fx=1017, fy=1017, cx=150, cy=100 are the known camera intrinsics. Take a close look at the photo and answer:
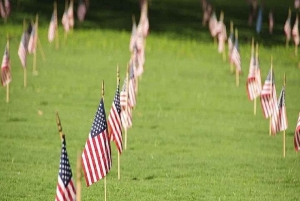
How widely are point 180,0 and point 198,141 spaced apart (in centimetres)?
3570

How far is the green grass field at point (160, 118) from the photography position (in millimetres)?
18156

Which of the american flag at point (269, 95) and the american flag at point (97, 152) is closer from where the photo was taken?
the american flag at point (97, 152)

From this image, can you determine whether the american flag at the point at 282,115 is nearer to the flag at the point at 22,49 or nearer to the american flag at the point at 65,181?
the american flag at the point at 65,181

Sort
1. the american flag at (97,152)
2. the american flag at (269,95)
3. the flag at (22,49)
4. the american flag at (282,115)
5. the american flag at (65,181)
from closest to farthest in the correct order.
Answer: the american flag at (65,181), the american flag at (97,152), the american flag at (282,115), the american flag at (269,95), the flag at (22,49)

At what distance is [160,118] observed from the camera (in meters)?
26.2

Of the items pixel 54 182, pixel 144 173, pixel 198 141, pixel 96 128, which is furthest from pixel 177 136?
pixel 96 128

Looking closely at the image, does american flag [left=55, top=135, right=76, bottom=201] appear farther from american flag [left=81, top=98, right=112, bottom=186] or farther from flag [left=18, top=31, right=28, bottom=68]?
flag [left=18, top=31, right=28, bottom=68]

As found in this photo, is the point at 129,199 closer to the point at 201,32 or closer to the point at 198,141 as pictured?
the point at 198,141

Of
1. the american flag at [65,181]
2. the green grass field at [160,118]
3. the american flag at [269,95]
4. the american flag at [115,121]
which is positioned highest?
the american flag at [65,181]

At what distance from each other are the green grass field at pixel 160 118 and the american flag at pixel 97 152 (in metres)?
1.47

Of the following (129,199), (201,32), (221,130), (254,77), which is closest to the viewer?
(129,199)

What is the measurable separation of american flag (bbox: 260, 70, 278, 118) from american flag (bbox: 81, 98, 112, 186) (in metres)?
8.19

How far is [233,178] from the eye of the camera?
1873 centimetres

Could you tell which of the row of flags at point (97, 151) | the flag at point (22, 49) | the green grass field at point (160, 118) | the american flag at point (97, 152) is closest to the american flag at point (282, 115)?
the green grass field at point (160, 118)
